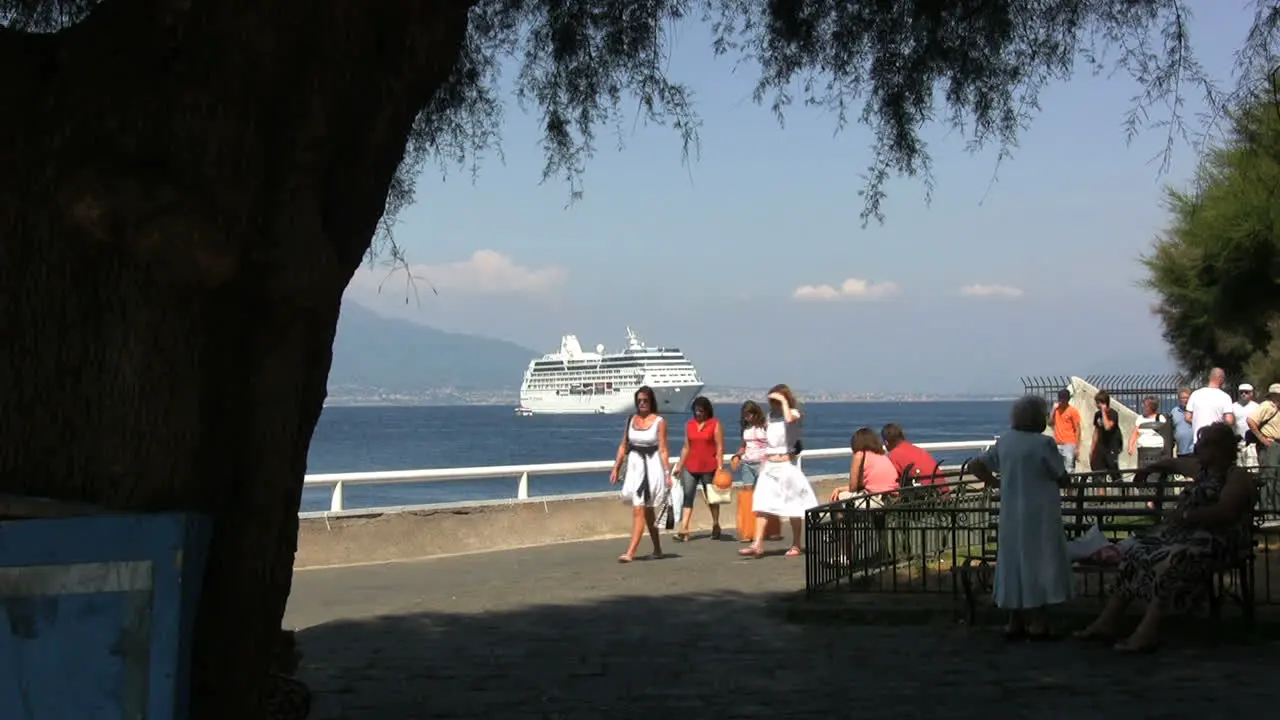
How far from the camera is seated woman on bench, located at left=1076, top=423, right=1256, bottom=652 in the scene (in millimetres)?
8797

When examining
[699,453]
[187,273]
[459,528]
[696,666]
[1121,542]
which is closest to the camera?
[187,273]

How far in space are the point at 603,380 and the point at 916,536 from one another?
483 feet

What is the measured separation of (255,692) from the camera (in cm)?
491

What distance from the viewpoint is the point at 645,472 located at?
14594 millimetres

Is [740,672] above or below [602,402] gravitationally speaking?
below

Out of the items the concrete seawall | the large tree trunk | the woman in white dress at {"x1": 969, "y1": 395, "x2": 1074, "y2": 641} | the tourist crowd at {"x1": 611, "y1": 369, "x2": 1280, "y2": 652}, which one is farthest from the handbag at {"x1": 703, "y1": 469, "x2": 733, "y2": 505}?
the large tree trunk

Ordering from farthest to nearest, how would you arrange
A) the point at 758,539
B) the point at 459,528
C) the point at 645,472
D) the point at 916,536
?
the point at 459,528
the point at 758,539
the point at 645,472
the point at 916,536

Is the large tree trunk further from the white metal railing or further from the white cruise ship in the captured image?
the white cruise ship

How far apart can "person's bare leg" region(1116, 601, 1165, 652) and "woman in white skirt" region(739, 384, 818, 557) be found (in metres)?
6.25

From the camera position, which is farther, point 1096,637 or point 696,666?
point 1096,637

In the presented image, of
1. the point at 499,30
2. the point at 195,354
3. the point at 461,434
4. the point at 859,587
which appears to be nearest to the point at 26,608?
the point at 195,354

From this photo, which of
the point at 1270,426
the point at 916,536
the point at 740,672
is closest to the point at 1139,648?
the point at 740,672

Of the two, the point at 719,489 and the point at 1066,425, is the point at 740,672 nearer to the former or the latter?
the point at 719,489

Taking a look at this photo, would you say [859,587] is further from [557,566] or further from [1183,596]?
[557,566]
